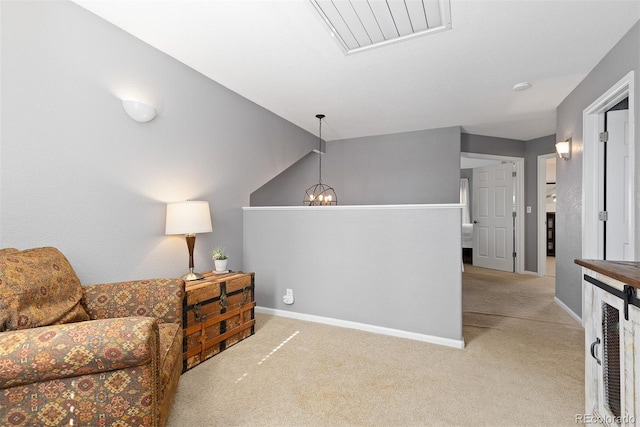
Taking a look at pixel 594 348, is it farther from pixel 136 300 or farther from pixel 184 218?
pixel 184 218

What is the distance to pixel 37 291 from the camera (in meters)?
1.33

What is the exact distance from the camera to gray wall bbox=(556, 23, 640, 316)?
211cm

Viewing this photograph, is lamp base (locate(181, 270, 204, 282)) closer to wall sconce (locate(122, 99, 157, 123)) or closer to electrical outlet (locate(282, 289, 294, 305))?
electrical outlet (locate(282, 289, 294, 305))

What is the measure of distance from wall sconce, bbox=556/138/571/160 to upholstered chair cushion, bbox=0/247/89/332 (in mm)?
4465

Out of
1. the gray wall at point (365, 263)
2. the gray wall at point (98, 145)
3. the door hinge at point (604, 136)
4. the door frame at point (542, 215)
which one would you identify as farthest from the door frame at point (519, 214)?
the gray wall at point (98, 145)

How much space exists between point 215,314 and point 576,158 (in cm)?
379

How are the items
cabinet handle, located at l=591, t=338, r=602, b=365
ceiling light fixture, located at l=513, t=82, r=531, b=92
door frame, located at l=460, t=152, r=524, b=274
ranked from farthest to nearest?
door frame, located at l=460, t=152, r=524, b=274
ceiling light fixture, located at l=513, t=82, r=531, b=92
cabinet handle, located at l=591, t=338, r=602, b=365

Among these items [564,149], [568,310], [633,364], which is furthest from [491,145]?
[633,364]

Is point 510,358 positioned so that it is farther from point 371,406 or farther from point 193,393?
point 193,393

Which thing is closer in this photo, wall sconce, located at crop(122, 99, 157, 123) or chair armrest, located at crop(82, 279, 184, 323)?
chair armrest, located at crop(82, 279, 184, 323)

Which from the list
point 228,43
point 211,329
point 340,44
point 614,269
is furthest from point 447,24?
point 211,329

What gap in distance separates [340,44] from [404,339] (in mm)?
2455

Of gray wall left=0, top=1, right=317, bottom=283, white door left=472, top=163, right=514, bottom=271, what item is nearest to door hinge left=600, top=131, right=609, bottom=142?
white door left=472, top=163, right=514, bottom=271

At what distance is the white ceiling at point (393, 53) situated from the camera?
1919mm
